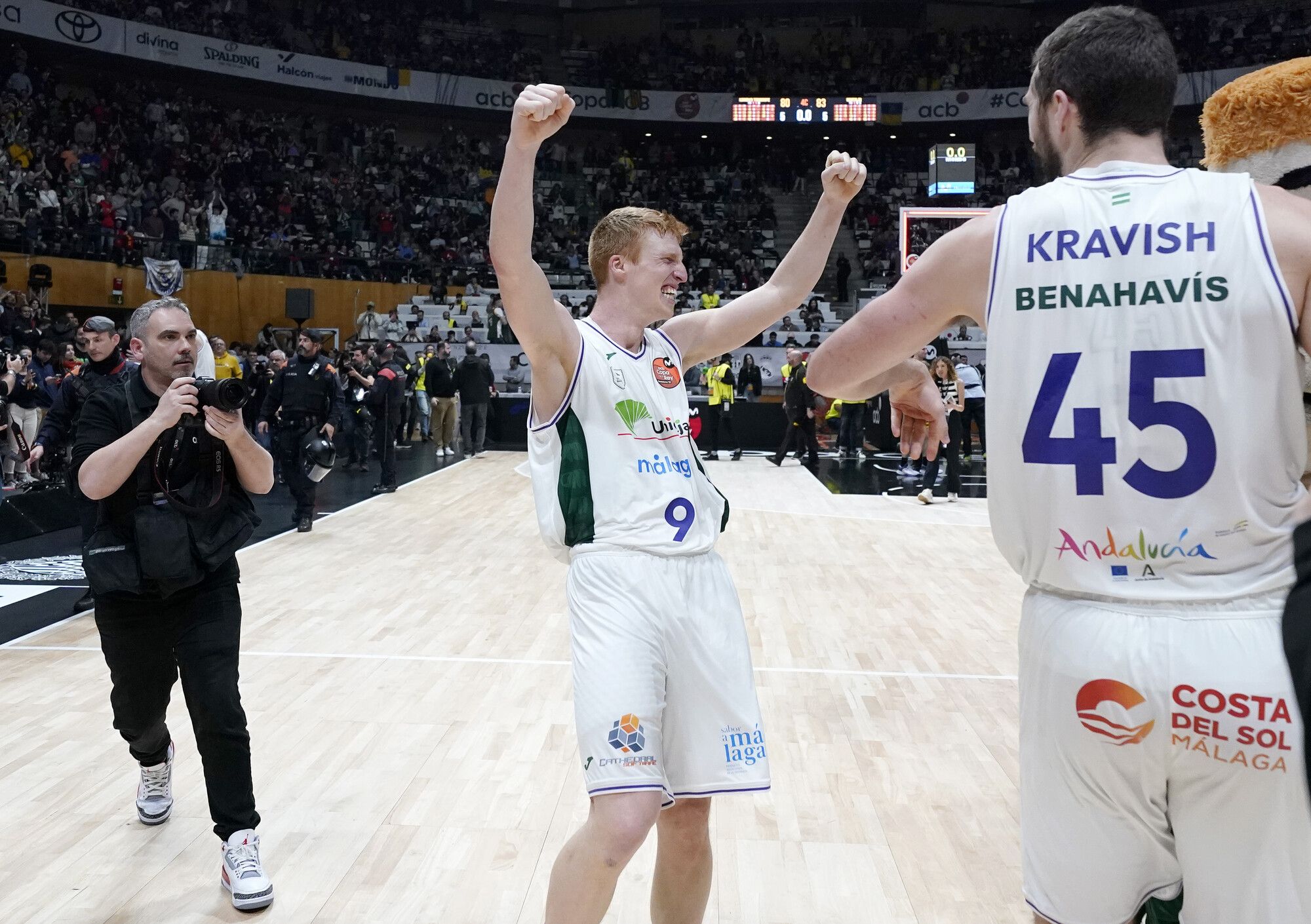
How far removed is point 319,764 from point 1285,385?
3929 millimetres

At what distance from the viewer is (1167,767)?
5.09 ft

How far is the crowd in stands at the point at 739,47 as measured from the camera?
29.7 m

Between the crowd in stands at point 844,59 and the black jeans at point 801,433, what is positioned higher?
the crowd in stands at point 844,59

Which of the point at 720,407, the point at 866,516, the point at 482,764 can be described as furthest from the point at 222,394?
the point at 720,407

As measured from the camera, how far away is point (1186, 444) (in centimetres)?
157

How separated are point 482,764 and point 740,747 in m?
2.18

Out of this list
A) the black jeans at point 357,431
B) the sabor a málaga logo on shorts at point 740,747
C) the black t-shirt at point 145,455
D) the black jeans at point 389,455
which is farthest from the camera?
the black jeans at point 357,431

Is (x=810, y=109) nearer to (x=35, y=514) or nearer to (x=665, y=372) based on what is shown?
(x=35, y=514)

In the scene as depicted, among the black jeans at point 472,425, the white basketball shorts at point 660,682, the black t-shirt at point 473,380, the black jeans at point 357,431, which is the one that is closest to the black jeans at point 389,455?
the black jeans at point 357,431

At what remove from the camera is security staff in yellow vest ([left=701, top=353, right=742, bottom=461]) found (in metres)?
18.4

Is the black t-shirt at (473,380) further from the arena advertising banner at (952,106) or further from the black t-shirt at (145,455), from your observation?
the arena advertising banner at (952,106)

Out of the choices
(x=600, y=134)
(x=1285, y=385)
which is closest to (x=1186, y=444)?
(x=1285, y=385)

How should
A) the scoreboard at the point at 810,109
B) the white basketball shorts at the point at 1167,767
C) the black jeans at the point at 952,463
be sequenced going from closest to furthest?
the white basketball shorts at the point at 1167,767 → the black jeans at the point at 952,463 → the scoreboard at the point at 810,109

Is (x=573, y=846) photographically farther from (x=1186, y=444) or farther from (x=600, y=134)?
(x=600, y=134)
